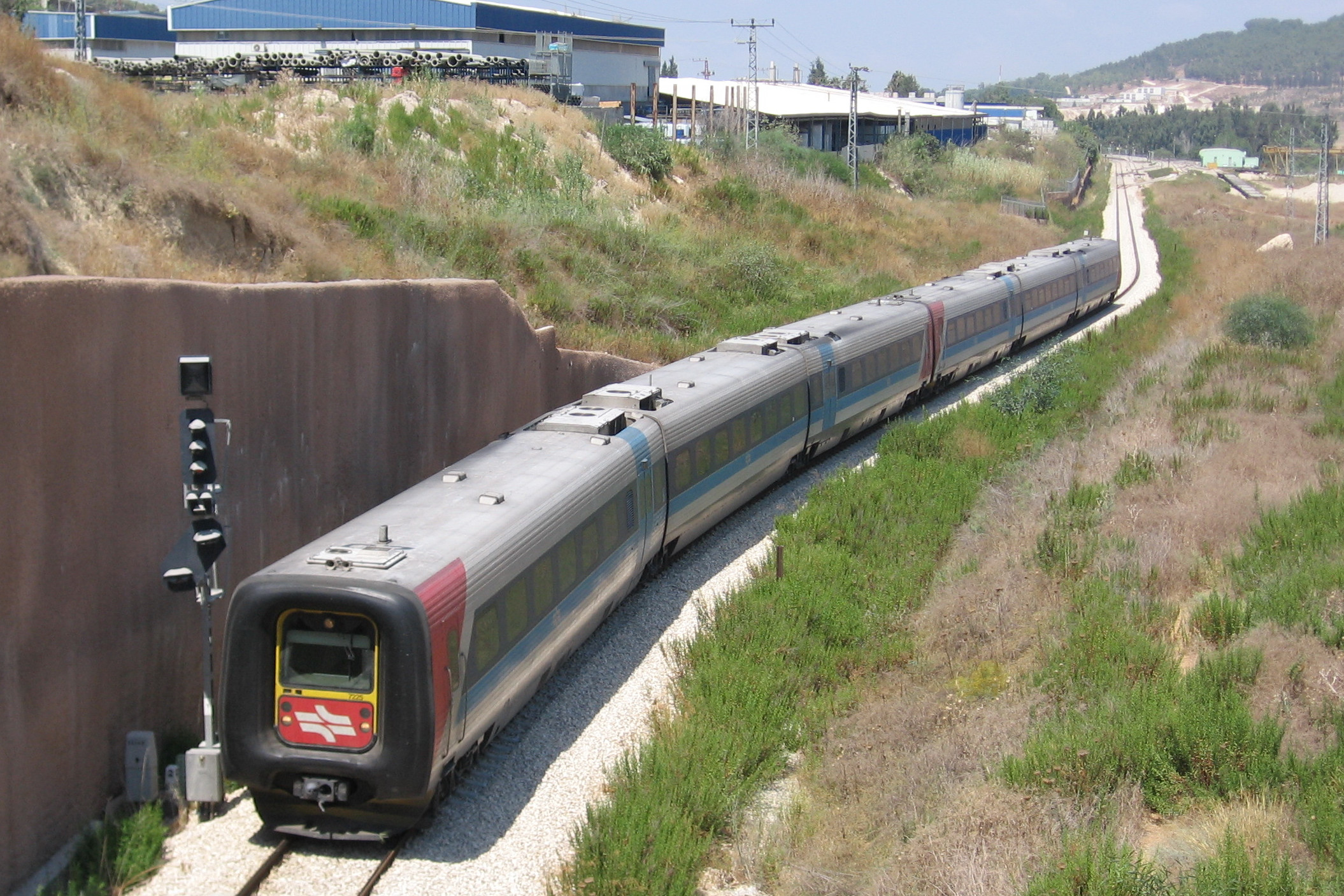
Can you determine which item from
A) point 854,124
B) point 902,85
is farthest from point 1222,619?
point 902,85

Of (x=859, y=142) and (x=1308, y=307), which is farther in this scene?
(x=859, y=142)

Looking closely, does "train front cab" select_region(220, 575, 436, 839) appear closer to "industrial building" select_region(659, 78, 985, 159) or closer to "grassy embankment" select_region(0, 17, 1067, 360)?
"grassy embankment" select_region(0, 17, 1067, 360)

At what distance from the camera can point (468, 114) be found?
32.3 metres

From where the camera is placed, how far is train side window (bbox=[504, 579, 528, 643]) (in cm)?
1042

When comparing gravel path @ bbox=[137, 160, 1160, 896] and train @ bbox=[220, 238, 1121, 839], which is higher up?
train @ bbox=[220, 238, 1121, 839]

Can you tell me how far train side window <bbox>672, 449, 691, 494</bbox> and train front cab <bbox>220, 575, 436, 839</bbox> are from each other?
653cm

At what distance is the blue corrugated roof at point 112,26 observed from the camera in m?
57.9

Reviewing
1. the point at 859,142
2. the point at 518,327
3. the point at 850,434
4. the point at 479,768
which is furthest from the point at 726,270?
the point at 859,142

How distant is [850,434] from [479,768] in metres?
12.9

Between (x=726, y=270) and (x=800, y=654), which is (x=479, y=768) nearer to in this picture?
(x=800, y=654)

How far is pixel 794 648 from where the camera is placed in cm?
1261

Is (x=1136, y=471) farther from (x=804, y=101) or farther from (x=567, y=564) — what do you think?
(x=804, y=101)

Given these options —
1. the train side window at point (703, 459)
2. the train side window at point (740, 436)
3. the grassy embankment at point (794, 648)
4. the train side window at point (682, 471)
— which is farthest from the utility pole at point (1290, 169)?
the train side window at point (682, 471)

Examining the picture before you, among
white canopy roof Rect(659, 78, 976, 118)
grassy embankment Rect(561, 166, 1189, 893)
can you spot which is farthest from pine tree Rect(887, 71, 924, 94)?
grassy embankment Rect(561, 166, 1189, 893)
